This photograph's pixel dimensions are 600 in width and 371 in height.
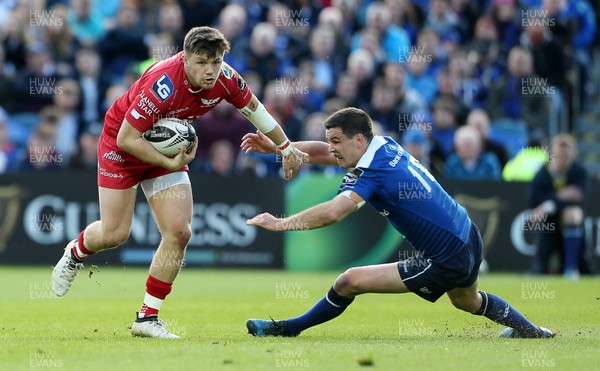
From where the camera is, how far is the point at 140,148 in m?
9.09

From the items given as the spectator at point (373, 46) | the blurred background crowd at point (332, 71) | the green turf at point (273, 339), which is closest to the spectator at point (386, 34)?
the blurred background crowd at point (332, 71)

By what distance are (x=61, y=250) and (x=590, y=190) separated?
8.83 meters

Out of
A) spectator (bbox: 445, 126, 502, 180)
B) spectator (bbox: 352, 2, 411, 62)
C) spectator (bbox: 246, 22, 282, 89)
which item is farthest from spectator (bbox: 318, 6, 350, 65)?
spectator (bbox: 445, 126, 502, 180)

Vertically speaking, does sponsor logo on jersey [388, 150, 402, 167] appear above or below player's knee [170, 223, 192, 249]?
above

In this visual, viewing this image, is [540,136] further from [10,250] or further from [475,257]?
[475,257]

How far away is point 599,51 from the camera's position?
22500mm

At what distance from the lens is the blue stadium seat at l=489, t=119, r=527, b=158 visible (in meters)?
20.4

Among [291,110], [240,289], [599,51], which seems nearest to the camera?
[240,289]

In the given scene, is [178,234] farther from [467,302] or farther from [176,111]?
[467,302]

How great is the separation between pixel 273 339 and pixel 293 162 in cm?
165

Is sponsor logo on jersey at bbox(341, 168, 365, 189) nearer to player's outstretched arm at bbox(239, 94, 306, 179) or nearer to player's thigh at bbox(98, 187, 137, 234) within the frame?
player's outstretched arm at bbox(239, 94, 306, 179)

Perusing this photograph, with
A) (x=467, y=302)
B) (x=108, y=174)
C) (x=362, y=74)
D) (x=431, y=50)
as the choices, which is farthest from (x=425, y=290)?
(x=431, y=50)

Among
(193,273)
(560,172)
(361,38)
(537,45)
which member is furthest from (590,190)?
(193,273)

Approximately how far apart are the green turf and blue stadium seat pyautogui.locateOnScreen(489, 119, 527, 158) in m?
4.14
